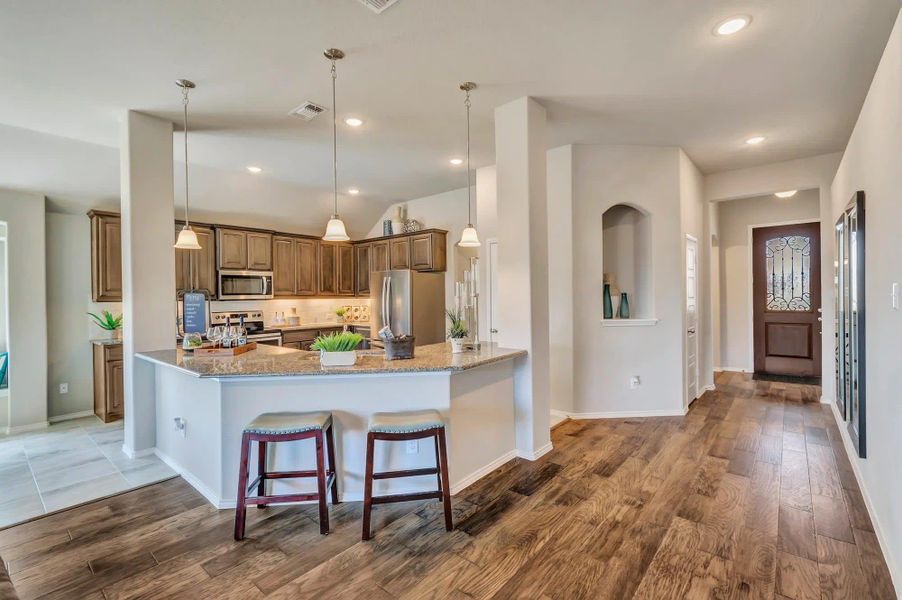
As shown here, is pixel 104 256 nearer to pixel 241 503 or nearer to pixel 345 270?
pixel 345 270

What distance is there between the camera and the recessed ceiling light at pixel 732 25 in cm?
238

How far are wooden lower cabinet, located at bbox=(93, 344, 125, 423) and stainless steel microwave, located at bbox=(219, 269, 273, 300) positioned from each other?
54.3 inches

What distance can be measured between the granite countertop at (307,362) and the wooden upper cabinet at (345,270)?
375 cm

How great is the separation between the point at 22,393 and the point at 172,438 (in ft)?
8.09

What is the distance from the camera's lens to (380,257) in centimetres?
686

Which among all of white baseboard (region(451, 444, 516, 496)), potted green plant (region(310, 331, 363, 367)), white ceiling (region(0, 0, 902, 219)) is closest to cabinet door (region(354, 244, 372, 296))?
white ceiling (region(0, 0, 902, 219))

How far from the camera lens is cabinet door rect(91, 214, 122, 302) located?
4691 mm

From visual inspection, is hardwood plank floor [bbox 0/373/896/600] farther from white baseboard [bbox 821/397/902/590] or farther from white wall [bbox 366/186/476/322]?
white wall [bbox 366/186/476/322]

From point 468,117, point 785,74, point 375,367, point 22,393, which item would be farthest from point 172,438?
point 785,74

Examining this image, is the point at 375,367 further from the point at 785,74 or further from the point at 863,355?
the point at 785,74

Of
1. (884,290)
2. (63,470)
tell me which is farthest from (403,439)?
(63,470)

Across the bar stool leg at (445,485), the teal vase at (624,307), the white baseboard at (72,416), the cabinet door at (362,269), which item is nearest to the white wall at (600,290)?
the teal vase at (624,307)

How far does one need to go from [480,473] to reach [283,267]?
4.63 metres

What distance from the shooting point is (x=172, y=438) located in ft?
10.8
